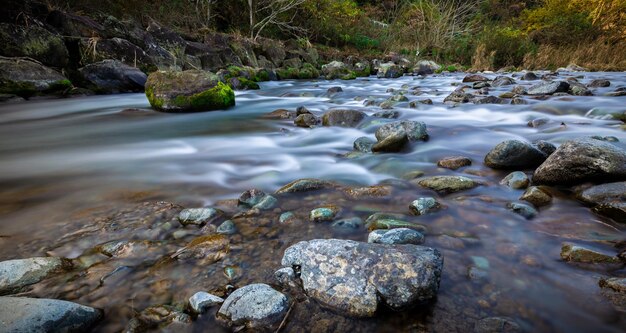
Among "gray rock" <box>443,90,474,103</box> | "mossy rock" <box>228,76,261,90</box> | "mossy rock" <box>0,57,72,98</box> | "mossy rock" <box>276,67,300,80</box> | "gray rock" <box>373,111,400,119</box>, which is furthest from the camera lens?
"mossy rock" <box>276,67,300,80</box>

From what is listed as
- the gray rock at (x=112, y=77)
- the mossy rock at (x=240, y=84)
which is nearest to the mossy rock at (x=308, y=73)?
the mossy rock at (x=240, y=84)

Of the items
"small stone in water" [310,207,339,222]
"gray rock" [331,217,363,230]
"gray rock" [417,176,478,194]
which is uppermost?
"gray rock" [417,176,478,194]

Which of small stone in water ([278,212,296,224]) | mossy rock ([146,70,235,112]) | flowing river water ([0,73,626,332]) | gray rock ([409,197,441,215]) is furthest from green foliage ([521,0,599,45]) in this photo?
small stone in water ([278,212,296,224])

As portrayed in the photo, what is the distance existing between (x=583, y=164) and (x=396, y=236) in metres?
1.60

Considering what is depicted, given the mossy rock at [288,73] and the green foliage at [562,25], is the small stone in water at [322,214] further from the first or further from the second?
the green foliage at [562,25]

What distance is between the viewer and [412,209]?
2.30m

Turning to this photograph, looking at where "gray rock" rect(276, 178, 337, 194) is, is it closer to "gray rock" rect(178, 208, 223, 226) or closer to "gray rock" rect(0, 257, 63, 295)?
"gray rock" rect(178, 208, 223, 226)

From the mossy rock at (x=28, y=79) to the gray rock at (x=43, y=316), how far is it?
811cm

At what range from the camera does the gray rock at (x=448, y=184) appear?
2586 millimetres

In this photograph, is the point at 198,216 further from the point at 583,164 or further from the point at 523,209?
the point at 583,164

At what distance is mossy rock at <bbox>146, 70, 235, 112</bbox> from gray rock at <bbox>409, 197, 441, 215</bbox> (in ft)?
16.5

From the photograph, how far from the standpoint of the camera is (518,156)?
2932 mm

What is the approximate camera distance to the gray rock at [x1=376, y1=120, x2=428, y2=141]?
401cm

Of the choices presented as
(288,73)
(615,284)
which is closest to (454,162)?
(615,284)
